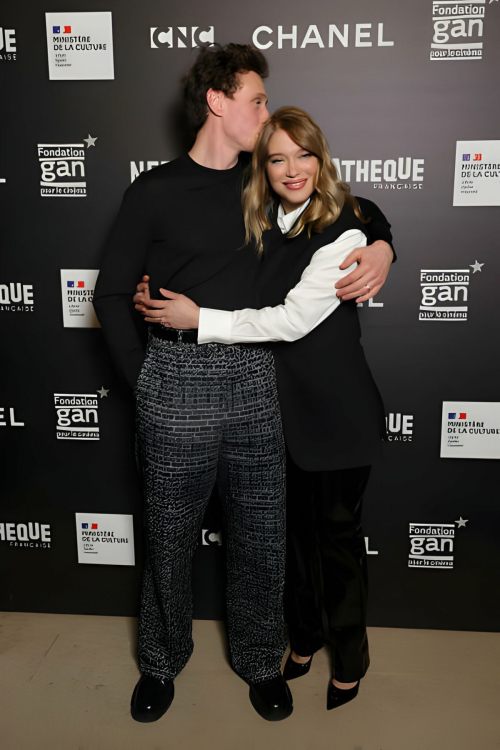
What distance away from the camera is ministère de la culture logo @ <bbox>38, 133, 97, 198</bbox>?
2.07 m

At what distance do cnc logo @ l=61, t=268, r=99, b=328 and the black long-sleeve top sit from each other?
41cm

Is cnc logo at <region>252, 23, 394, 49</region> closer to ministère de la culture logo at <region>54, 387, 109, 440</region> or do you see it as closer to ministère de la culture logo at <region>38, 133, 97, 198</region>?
ministère de la culture logo at <region>38, 133, 97, 198</region>

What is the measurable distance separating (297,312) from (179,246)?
14.2 inches

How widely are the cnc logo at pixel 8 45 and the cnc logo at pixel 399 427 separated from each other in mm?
1572

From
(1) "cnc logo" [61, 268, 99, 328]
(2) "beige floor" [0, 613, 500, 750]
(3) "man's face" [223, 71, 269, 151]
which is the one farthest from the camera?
(1) "cnc logo" [61, 268, 99, 328]

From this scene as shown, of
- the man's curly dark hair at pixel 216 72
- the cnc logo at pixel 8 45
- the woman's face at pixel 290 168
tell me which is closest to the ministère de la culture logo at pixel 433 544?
the woman's face at pixel 290 168

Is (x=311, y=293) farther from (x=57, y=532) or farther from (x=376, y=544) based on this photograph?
(x=57, y=532)

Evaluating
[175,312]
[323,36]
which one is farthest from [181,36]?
[175,312]

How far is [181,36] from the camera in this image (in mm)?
1970

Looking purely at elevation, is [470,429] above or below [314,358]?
below

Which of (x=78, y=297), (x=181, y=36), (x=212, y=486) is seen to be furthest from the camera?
(x=78, y=297)

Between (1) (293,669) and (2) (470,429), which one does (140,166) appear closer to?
(2) (470,429)

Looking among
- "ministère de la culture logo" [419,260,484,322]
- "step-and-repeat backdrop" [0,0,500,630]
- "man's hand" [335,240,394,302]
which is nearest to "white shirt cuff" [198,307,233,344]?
"man's hand" [335,240,394,302]

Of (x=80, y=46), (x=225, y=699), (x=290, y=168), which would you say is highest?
(x=80, y=46)
